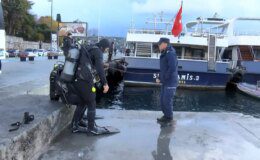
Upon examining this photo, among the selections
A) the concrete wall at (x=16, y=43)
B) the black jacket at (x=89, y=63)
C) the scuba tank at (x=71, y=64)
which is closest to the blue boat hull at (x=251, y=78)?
the black jacket at (x=89, y=63)

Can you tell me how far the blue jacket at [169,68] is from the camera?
696cm

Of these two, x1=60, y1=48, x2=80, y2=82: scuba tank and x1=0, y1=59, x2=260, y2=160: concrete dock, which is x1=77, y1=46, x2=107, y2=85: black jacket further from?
x1=0, y1=59, x2=260, y2=160: concrete dock

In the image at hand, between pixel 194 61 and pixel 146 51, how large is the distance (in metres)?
3.15

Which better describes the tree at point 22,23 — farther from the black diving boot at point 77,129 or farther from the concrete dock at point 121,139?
the black diving boot at point 77,129

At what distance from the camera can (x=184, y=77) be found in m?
24.0

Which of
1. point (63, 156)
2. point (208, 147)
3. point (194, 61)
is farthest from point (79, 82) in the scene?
point (194, 61)

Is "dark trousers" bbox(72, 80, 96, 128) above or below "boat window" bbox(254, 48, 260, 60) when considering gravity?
below

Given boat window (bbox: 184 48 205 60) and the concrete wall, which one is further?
the concrete wall

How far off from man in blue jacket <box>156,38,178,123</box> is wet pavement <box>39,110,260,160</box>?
1.39ft

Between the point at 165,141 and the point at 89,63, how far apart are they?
5.44ft

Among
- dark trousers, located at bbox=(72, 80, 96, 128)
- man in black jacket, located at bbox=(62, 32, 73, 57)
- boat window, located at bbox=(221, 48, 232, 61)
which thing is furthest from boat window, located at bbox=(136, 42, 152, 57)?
dark trousers, located at bbox=(72, 80, 96, 128)

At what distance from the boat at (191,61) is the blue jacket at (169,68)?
16.4 meters

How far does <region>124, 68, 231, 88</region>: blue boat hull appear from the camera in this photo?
2383 centimetres

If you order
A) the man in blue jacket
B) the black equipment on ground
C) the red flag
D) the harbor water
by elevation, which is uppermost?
the red flag
